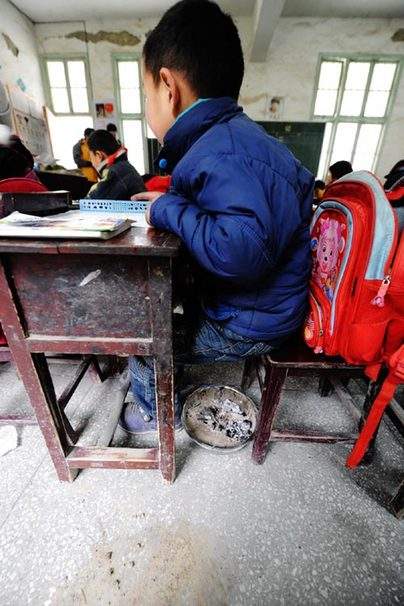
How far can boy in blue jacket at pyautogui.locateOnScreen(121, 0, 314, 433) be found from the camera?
2.02ft

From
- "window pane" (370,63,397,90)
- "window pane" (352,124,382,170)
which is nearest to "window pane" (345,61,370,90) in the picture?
"window pane" (370,63,397,90)

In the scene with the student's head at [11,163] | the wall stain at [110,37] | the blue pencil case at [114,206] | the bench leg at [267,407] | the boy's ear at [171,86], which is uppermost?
the wall stain at [110,37]

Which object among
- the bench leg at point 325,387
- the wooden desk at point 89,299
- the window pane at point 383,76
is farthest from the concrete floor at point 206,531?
the window pane at point 383,76

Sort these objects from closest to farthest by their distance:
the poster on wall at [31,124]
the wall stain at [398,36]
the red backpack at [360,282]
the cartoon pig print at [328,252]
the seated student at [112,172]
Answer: the red backpack at [360,282] < the cartoon pig print at [328,252] < the seated student at [112,172] < the poster on wall at [31,124] < the wall stain at [398,36]

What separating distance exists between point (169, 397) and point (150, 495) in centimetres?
43

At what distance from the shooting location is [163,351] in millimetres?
753

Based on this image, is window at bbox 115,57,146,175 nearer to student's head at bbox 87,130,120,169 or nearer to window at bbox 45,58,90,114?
window at bbox 45,58,90,114

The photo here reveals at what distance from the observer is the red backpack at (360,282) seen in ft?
2.24

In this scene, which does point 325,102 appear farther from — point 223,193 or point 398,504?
point 398,504

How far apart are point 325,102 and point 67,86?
5.45 m

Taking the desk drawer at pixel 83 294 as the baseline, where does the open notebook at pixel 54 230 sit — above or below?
above

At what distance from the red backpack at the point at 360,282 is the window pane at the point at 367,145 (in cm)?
665

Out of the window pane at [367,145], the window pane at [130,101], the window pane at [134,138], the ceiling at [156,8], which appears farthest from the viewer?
the window pane at [134,138]

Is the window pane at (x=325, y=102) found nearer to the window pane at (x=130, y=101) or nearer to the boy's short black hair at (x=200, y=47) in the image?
the window pane at (x=130, y=101)
